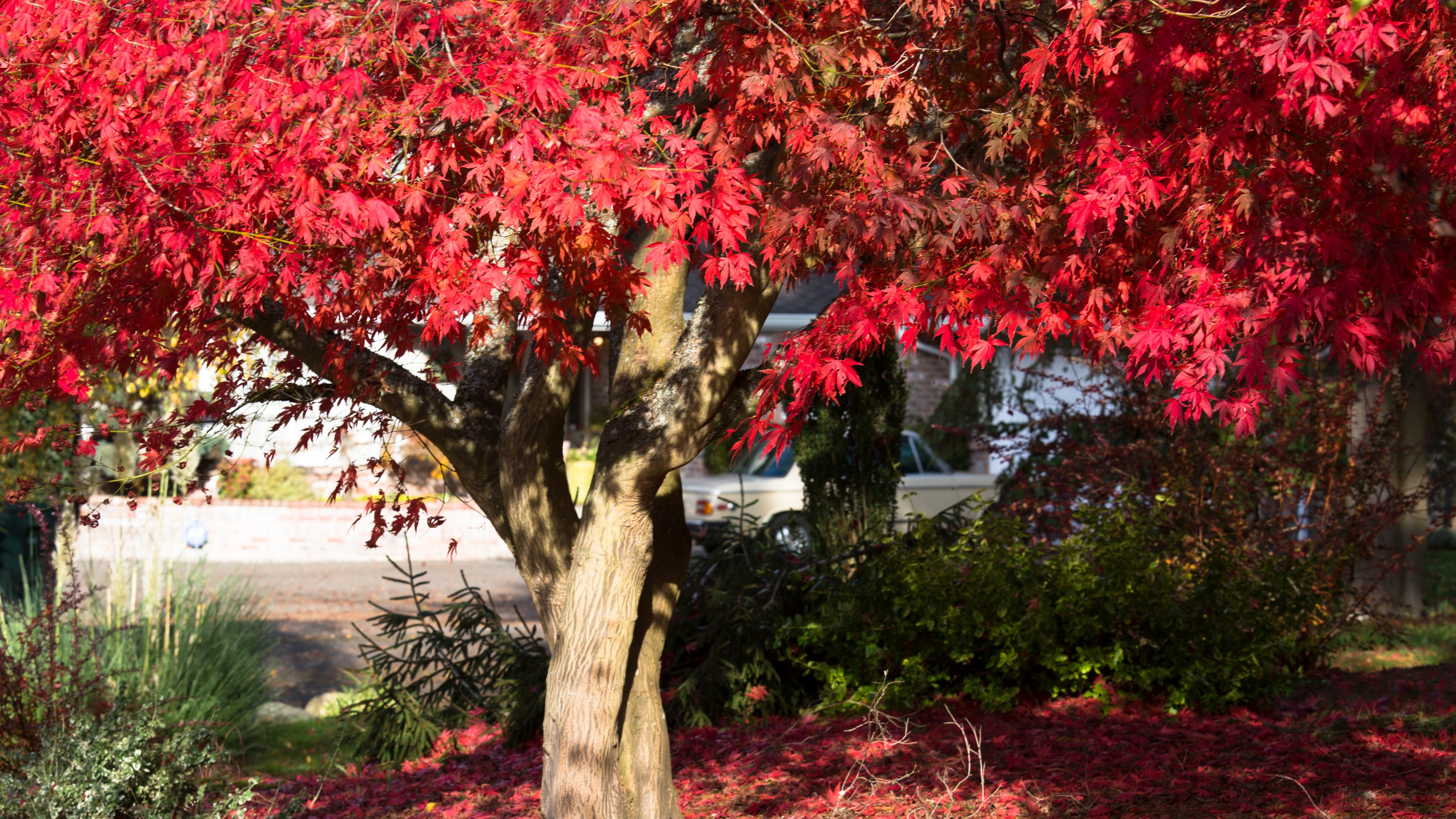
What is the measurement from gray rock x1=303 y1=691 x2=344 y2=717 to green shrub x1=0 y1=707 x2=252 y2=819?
9.35 ft

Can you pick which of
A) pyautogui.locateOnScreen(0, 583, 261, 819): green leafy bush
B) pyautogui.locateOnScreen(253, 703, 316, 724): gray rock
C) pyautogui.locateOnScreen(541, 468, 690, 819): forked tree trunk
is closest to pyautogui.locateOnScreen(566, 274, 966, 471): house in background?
pyautogui.locateOnScreen(253, 703, 316, 724): gray rock

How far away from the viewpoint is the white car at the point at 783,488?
12.0 m

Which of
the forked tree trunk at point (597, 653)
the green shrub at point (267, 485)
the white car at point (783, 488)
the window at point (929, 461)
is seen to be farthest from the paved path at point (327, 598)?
the window at point (929, 461)

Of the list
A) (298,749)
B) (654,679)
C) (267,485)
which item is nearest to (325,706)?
(298,749)

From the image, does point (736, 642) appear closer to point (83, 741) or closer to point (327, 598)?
point (83, 741)

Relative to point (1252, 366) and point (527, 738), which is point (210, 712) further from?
point (1252, 366)

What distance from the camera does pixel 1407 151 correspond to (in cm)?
328

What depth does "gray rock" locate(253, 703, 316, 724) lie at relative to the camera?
815cm

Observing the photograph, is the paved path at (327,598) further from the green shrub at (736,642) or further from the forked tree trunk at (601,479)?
the forked tree trunk at (601,479)

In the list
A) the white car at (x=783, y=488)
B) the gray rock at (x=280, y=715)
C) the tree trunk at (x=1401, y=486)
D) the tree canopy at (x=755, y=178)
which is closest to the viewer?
the tree canopy at (x=755, y=178)

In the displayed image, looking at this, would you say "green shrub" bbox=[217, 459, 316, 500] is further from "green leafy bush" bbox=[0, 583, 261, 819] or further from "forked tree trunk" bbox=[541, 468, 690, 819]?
"forked tree trunk" bbox=[541, 468, 690, 819]

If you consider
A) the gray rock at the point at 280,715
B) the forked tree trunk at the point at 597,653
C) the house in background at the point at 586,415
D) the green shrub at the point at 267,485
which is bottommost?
the gray rock at the point at 280,715

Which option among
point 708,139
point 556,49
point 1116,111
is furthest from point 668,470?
point 1116,111

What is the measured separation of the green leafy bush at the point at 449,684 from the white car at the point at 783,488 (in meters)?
3.93
